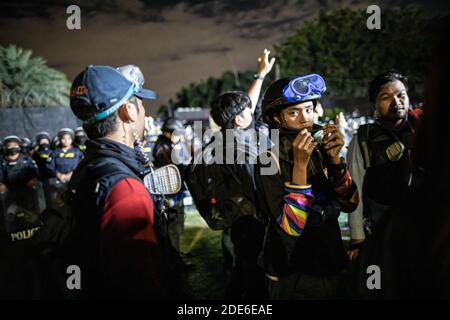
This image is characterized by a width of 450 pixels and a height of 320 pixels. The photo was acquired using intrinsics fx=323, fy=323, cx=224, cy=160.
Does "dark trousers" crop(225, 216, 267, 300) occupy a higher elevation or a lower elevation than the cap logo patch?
lower

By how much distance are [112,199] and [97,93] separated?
Answer: 0.57 metres

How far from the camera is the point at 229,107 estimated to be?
10.4 ft

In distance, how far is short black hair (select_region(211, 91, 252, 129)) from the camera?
3.15 metres

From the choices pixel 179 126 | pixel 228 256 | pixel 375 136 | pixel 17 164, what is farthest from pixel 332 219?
pixel 17 164

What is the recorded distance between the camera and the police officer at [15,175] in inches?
287

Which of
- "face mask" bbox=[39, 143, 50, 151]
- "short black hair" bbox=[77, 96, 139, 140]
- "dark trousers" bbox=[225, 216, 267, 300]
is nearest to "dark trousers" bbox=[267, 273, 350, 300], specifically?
"dark trousers" bbox=[225, 216, 267, 300]

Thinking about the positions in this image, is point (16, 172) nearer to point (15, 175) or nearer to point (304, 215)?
point (15, 175)

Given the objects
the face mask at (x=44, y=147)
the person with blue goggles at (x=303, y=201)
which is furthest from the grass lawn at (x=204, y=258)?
the face mask at (x=44, y=147)

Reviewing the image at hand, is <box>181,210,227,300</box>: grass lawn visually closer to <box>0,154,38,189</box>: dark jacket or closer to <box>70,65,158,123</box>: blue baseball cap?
<box>70,65,158,123</box>: blue baseball cap

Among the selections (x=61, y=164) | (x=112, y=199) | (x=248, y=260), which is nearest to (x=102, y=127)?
(x=112, y=199)

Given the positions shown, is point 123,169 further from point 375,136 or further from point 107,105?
point 375,136

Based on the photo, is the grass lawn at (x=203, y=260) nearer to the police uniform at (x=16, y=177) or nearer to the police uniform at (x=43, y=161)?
the police uniform at (x=16, y=177)

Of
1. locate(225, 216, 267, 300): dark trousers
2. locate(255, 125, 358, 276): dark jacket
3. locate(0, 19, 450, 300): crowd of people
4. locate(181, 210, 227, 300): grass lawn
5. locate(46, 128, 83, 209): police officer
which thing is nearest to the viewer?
locate(0, 19, 450, 300): crowd of people

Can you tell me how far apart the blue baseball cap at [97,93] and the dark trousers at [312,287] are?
1.51 meters
